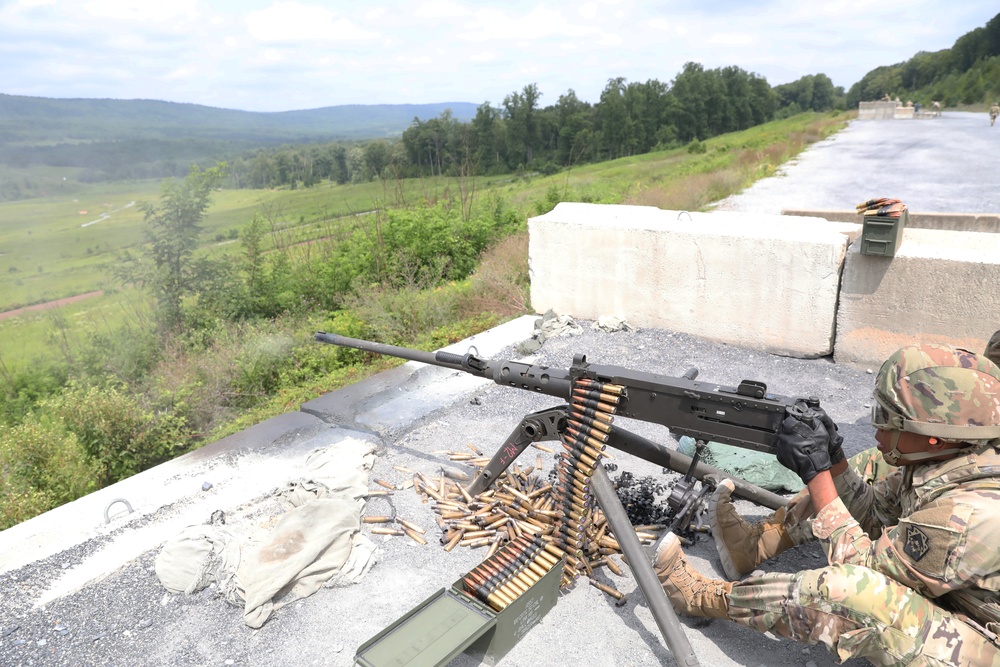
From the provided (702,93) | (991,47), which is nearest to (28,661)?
(702,93)

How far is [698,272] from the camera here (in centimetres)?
774

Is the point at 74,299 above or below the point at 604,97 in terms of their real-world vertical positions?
below

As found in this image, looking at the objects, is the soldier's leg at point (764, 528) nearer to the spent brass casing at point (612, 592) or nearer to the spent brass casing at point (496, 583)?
the spent brass casing at point (612, 592)

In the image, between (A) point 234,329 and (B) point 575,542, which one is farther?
(A) point 234,329

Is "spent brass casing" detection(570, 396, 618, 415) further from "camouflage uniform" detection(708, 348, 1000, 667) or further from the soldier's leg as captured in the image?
"camouflage uniform" detection(708, 348, 1000, 667)

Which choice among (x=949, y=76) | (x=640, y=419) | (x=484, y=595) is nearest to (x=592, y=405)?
(x=640, y=419)

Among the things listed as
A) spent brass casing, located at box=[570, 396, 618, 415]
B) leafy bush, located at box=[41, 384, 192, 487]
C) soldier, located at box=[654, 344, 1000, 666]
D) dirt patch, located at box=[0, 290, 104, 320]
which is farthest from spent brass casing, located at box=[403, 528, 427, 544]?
dirt patch, located at box=[0, 290, 104, 320]

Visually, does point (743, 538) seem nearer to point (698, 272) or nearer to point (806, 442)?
point (806, 442)

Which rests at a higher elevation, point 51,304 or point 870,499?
point 870,499

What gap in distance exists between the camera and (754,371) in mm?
7176

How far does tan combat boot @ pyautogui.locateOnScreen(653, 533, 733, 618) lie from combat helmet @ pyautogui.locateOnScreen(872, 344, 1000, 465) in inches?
50.4

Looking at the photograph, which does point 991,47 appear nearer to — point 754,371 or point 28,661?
point 754,371

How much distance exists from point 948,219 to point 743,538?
8.25 meters

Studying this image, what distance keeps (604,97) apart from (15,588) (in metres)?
52.9
